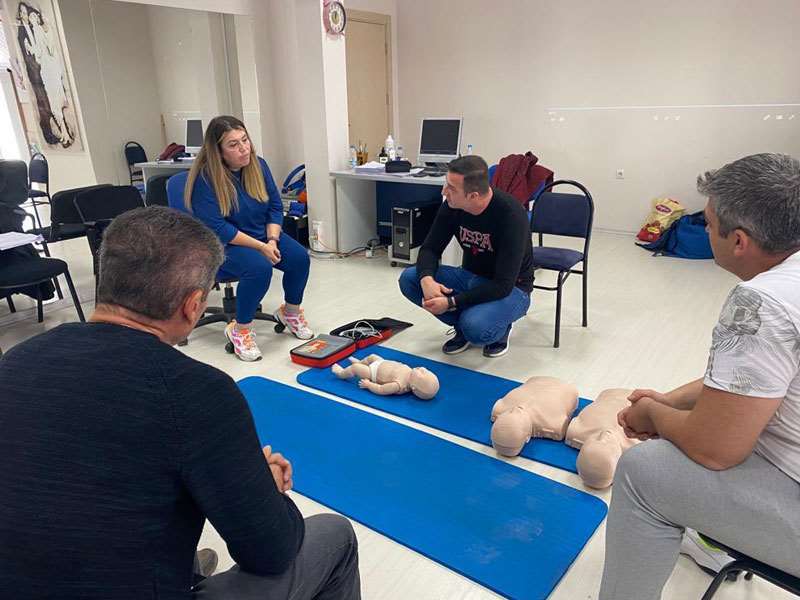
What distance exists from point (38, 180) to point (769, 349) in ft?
13.4

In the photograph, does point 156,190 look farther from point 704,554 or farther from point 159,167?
point 704,554

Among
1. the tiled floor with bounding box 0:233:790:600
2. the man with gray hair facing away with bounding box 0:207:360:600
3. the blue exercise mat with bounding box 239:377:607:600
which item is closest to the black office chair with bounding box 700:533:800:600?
the tiled floor with bounding box 0:233:790:600

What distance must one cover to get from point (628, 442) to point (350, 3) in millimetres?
5738

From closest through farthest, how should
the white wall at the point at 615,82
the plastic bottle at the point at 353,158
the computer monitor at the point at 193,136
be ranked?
the computer monitor at the point at 193,136 → the white wall at the point at 615,82 → the plastic bottle at the point at 353,158

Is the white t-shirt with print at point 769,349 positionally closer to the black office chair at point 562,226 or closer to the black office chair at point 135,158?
the black office chair at point 562,226

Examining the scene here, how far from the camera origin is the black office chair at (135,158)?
13.7 ft

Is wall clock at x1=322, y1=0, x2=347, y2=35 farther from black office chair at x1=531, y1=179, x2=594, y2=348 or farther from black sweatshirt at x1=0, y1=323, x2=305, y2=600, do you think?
black sweatshirt at x1=0, y1=323, x2=305, y2=600

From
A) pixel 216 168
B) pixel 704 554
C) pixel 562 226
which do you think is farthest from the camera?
pixel 562 226

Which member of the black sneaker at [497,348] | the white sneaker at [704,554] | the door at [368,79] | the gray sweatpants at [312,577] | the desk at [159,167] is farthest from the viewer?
the door at [368,79]

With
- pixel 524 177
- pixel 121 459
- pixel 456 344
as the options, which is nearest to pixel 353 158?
pixel 524 177

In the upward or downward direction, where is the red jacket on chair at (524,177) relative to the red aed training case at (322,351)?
upward

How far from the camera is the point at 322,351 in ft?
9.62

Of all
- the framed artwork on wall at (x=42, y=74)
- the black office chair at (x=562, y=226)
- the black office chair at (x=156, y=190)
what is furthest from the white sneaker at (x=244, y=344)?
the framed artwork on wall at (x=42, y=74)

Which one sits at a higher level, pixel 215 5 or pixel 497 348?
pixel 215 5
